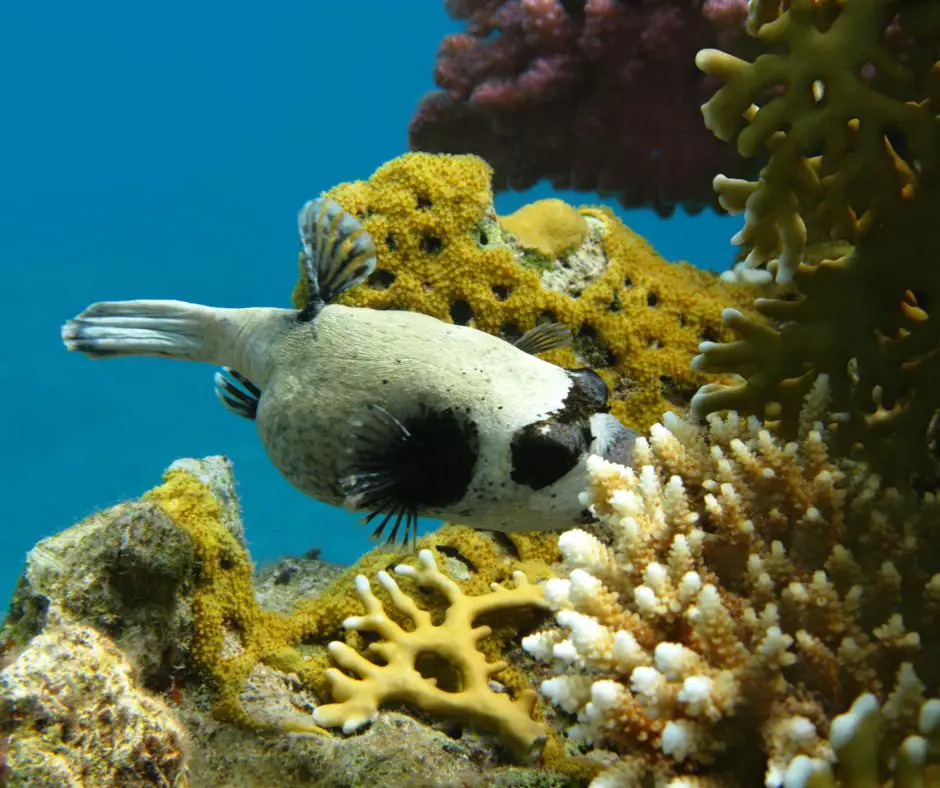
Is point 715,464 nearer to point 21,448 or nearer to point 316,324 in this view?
point 316,324

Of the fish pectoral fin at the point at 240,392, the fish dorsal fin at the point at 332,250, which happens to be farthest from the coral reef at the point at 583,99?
the fish pectoral fin at the point at 240,392

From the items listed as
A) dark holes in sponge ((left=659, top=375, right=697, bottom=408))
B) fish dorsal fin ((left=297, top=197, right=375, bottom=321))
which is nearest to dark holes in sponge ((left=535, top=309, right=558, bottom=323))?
dark holes in sponge ((left=659, top=375, right=697, bottom=408))

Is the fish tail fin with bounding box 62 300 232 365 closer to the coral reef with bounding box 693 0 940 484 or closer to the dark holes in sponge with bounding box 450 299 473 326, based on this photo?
the dark holes in sponge with bounding box 450 299 473 326

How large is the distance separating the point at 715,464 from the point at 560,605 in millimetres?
760

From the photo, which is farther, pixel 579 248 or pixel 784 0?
pixel 579 248

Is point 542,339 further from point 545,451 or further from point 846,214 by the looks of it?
point 846,214

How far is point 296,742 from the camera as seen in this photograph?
2.66m

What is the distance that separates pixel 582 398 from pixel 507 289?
7.35 ft

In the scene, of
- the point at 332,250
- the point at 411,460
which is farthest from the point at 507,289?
the point at 411,460

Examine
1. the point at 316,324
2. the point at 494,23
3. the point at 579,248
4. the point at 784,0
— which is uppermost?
the point at 494,23

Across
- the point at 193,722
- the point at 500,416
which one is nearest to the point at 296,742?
the point at 193,722

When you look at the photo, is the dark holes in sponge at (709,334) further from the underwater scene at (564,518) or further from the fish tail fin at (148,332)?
the fish tail fin at (148,332)

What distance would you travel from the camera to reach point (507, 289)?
4.85 meters

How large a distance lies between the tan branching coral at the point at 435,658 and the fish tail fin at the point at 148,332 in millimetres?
1497
